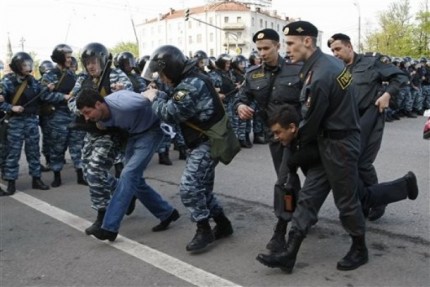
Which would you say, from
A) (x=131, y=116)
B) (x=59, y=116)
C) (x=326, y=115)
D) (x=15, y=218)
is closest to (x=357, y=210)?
(x=326, y=115)

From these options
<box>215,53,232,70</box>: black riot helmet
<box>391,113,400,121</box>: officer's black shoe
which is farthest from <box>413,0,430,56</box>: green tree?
<box>215,53,232,70</box>: black riot helmet

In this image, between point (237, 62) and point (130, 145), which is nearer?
point (130, 145)

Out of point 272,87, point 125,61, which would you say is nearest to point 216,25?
Result: point 125,61

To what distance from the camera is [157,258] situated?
411 centimetres

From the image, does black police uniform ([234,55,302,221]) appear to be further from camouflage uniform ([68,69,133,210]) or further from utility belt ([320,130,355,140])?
camouflage uniform ([68,69,133,210])

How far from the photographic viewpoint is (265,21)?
9325cm

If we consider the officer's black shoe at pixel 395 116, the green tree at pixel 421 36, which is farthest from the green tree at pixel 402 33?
the officer's black shoe at pixel 395 116

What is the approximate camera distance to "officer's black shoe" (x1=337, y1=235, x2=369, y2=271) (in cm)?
367

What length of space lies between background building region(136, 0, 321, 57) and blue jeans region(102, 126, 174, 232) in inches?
2965

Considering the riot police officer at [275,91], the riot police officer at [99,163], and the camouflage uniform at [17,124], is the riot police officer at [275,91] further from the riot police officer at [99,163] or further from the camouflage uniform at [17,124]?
the camouflage uniform at [17,124]

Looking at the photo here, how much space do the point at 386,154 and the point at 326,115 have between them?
18.3 feet

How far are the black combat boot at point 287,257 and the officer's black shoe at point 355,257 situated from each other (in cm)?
37

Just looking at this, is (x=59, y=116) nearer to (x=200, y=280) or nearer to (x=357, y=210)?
(x=200, y=280)

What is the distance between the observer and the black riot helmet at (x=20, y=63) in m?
6.52
